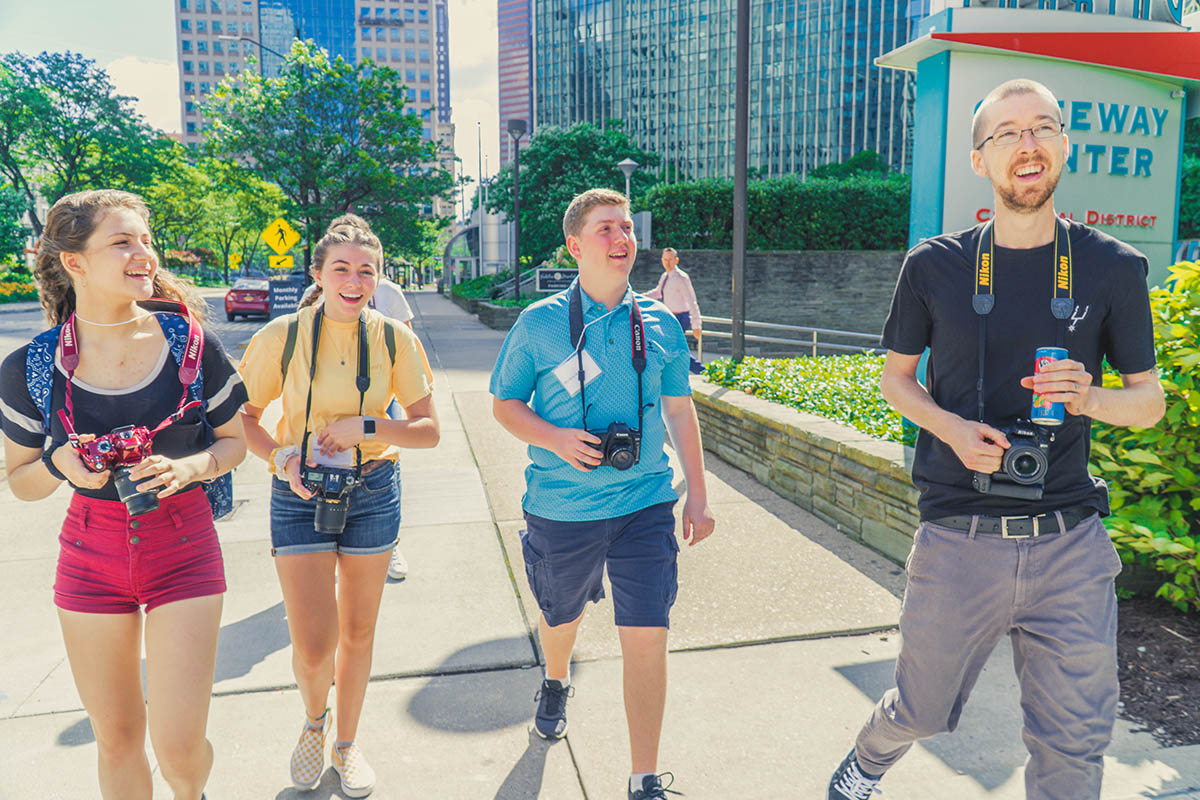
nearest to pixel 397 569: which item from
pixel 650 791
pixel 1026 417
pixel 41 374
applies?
pixel 650 791

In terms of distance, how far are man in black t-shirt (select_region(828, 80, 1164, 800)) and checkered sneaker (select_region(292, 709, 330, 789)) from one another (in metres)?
1.96

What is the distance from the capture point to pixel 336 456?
287cm

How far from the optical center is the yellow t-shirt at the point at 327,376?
287cm

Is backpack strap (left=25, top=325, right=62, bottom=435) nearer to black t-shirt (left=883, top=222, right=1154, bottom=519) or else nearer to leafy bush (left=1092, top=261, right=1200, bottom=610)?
black t-shirt (left=883, top=222, right=1154, bottom=519)

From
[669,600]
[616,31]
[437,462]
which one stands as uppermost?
[616,31]

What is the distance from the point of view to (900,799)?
276cm

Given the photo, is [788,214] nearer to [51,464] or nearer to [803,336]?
[803,336]

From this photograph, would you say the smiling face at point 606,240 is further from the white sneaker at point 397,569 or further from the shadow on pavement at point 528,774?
the white sneaker at point 397,569

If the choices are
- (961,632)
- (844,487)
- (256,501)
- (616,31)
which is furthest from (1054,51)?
(616,31)

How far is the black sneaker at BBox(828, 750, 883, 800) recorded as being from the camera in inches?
98.3

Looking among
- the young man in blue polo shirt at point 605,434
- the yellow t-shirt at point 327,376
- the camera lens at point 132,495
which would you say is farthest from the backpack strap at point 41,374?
the young man in blue polo shirt at point 605,434

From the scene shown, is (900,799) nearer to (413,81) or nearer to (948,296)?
(948,296)

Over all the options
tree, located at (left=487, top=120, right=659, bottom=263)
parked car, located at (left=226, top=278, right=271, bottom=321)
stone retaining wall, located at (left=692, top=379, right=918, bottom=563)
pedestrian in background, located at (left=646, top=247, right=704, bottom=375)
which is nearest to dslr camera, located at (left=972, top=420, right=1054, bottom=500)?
stone retaining wall, located at (left=692, top=379, right=918, bottom=563)

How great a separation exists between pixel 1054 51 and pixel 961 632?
5.13 metres
